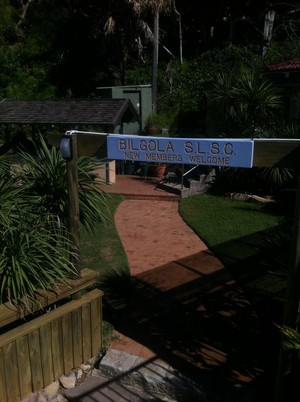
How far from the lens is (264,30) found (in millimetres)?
21969

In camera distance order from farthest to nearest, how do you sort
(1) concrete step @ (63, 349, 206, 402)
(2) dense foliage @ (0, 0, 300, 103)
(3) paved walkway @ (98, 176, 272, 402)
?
(2) dense foliage @ (0, 0, 300, 103)
(3) paved walkway @ (98, 176, 272, 402)
(1) concrete step @ (63, 349, 206, 402)

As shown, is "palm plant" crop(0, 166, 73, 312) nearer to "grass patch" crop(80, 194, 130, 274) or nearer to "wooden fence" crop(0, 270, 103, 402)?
"wooden fence" crop(0, 270, 103, 402)

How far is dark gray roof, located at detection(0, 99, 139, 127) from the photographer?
41.2 ft

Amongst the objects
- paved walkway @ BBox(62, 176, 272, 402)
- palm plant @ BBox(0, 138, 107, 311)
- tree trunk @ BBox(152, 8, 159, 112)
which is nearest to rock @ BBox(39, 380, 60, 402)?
paved walkway @ BBox(62, 176, 272, 402)

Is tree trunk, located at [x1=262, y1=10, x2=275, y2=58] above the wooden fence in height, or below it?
above

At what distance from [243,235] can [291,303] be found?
547cm

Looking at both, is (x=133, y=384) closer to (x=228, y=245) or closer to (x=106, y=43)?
(x=228, y=245)

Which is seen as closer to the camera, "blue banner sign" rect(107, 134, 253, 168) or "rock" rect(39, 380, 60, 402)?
"blue banner sign" rect(107, 134, 253, 168)

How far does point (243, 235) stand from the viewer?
9438mm

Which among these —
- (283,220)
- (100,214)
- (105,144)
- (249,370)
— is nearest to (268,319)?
(249,370)

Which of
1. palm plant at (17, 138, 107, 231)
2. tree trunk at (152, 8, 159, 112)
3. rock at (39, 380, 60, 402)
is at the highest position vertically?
tree trunk at (152, 8, 159, 112)

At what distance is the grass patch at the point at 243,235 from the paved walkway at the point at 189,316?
0.25 m

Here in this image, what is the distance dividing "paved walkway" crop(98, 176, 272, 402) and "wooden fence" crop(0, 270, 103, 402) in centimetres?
42

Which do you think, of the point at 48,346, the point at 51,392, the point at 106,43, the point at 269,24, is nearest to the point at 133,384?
the point at 51,392
